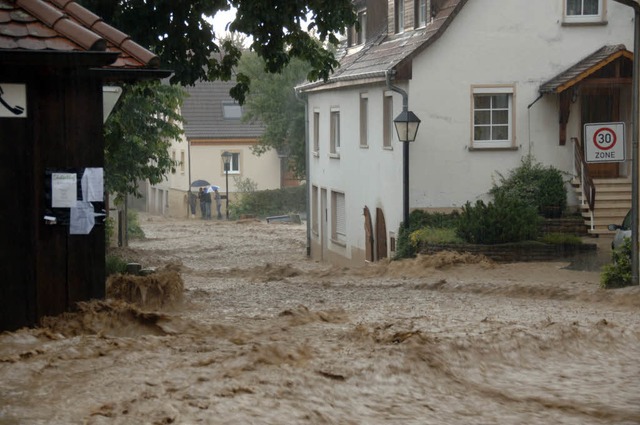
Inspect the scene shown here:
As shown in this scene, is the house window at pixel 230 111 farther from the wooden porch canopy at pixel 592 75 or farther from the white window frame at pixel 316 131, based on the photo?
the wooden porch canopy at pixel 592 75

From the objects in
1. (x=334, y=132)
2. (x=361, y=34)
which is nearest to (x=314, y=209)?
(x=334, y=132)

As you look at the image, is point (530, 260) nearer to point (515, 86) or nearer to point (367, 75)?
point (515, 86)

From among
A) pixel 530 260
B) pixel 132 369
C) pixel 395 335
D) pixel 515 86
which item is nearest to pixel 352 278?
pixel 530 260

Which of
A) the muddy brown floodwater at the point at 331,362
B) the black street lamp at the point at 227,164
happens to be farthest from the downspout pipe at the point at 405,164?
the black street lamp at the point at 227,164

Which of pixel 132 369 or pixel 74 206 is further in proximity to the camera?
pixel 74 206

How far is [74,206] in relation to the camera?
1133cm

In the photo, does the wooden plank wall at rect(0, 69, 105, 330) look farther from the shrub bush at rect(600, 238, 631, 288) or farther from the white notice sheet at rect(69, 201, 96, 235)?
the shrub bush at rect(600, 238, 631, 288)

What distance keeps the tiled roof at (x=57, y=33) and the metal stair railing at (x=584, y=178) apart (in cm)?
1737

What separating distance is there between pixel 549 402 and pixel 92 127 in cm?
530

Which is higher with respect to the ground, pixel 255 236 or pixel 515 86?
pixel 515 86

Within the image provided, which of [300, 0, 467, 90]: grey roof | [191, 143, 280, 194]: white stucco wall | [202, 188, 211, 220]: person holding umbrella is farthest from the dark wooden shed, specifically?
[191, 143, 280, 194]: white stucco wall

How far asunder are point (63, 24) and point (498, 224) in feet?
49.8

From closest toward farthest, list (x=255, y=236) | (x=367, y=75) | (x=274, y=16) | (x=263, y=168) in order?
(x=274, y=16) < (x=367, y=75) < (x=255, y=236) < (x=263, y=168)

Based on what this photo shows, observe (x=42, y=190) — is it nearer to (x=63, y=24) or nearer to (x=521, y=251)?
(x=63, y=24)
